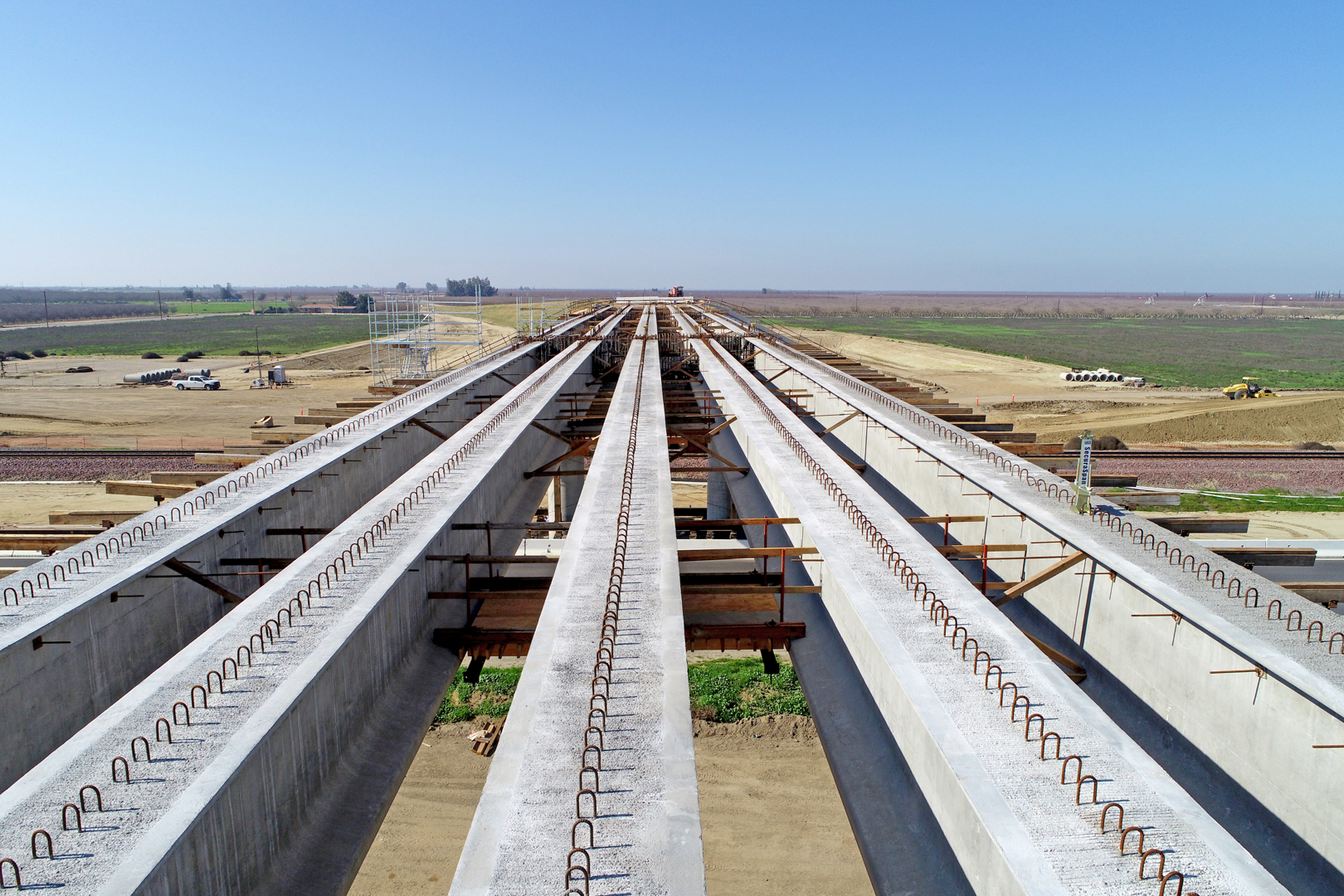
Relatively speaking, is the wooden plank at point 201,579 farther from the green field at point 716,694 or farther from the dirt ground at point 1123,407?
the dirt ground at point 1123,407

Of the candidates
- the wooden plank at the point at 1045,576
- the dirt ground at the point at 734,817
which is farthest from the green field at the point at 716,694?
the wooden plank at the point at 1045,576

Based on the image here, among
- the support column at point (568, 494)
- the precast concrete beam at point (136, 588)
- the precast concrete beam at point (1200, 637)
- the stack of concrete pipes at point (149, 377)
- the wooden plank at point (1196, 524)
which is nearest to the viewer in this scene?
the precast concrete beam at point (1200, 637)

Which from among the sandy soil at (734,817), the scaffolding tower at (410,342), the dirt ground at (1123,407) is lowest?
the sandy soil at (734,817)

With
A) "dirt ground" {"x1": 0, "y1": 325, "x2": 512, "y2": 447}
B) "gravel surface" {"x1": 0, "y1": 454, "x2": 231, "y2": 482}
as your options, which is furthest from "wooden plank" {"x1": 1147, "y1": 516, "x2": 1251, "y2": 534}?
"gravel surface" {"x1": 0, "y1": 454, "x2": 231, "y2": 482}

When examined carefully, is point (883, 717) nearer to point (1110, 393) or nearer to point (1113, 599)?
point (1113, 599)

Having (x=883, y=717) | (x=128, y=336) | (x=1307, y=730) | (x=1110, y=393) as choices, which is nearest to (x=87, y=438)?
(x=883, y=717)

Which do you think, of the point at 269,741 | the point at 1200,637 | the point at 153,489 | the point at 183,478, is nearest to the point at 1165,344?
the point at 1200,637

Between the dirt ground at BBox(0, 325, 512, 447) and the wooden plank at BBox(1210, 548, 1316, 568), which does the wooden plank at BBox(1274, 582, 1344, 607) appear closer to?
the wooden plank at BBox(1210, 548, 1316, 568)

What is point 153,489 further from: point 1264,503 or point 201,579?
point 1264,503
